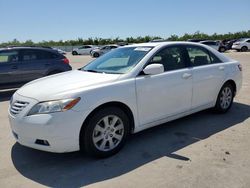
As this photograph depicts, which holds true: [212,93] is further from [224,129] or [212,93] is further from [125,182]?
[125,182]

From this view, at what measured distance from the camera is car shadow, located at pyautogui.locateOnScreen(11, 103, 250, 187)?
362cm

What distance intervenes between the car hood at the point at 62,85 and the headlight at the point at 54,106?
10cm

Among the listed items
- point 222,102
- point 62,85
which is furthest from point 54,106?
point 222,102

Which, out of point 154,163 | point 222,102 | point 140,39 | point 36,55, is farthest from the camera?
point 140,39

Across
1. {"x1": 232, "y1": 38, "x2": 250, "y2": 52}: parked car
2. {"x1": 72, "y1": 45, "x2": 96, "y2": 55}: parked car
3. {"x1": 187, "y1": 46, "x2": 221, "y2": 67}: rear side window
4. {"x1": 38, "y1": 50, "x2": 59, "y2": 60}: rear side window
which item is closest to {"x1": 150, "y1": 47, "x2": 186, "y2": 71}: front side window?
{"x1": 187, "y1": 46, "x2": 221, "y2": 67}: rear side window

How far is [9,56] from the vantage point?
30.1 ft

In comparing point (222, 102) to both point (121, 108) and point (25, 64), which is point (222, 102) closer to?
point (121, 108)

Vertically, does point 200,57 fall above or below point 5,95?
above

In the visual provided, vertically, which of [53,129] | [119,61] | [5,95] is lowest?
[5,95]

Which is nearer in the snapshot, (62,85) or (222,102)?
(62,85)

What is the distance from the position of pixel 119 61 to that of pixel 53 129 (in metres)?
1.87

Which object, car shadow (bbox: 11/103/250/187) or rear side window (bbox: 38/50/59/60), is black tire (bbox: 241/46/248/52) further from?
car shadow (bbox: 11/103/250/187)

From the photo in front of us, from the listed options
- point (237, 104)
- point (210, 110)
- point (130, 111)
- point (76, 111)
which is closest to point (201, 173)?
point (130, 111)

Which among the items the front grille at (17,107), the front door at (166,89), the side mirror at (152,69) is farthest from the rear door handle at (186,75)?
the front grille at (17,107)
